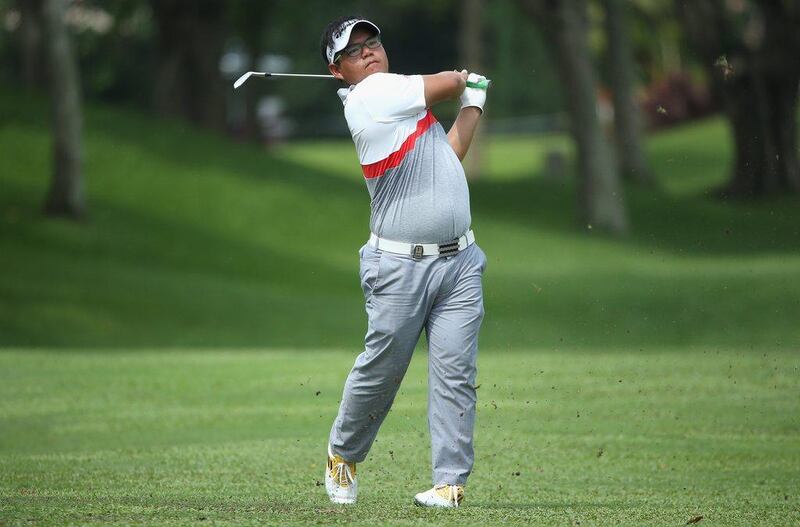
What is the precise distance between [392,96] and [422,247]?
689 millimetres

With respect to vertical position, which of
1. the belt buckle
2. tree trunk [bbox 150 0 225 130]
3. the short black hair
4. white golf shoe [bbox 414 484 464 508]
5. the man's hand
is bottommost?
white golf shoe [bbox 414 484 464 508]

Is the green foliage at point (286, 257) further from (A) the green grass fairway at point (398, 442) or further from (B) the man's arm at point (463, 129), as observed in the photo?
(B) the man's arm at point (463, 129)

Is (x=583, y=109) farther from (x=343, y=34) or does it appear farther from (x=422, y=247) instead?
(x=422, y=247)

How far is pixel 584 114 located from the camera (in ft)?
104

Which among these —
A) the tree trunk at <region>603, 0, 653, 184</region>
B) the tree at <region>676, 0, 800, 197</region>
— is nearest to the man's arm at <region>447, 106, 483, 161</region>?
the tree at <region>676, 0, 800, 197</region>

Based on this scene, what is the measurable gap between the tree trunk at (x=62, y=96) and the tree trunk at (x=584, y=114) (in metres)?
9.20

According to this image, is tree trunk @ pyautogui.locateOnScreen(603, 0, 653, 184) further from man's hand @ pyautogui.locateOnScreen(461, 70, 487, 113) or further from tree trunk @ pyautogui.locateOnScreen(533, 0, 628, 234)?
man's hand @ pyautogui.locateOnScreen(461, 70, 487, 113)

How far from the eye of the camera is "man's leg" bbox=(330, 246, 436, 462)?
7.47 meters

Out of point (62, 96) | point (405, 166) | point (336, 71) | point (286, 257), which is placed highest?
point (62, 96)

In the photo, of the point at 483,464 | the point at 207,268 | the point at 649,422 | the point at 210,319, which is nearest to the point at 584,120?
the point at 207,268

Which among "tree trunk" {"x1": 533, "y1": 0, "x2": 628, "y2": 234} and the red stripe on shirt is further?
"tree trunk" {"x1": 533, "y1": 0, "x2": 628, "y2": 234}

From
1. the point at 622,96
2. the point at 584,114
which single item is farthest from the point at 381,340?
the point at 622,96

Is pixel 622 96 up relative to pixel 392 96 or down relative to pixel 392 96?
up

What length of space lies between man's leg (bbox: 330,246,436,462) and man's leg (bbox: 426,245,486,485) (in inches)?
4.2
